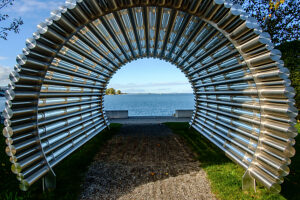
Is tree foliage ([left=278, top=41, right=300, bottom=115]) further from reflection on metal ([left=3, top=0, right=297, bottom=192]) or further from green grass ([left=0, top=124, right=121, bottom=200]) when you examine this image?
green grass ([left=0, top=124, right=121, bottom=200])

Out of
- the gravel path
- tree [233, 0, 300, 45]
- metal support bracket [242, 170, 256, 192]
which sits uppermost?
tree [233, 0, 300, 45]

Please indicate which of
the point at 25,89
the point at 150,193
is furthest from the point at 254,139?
the point at 25,89

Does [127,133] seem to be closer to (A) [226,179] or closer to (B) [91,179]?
(B) [91,179]

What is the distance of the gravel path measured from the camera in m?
4.34

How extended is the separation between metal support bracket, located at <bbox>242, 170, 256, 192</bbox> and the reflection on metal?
79 millimetres

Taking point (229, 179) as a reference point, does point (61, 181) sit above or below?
below

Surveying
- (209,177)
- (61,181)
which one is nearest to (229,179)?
(209,177)

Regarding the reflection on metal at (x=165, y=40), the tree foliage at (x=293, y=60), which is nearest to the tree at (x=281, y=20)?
the tree foliage at (x=293, y=60)

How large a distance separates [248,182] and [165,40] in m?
6.37

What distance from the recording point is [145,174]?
5309mm

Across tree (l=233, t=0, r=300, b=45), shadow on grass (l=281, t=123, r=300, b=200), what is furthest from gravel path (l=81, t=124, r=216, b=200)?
tree (l=233, t=0, r=300, b=45)

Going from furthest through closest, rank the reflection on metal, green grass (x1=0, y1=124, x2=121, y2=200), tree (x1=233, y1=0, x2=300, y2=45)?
tree (x1=233, y1=0, x2=300, y2=45) < green grass (x1=0, y1=124, x2=121, y2=200) < the reflection on metal

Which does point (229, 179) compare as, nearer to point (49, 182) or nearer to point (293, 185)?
point (293, 185)

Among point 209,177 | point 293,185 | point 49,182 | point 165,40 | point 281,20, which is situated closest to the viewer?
point 49,182
